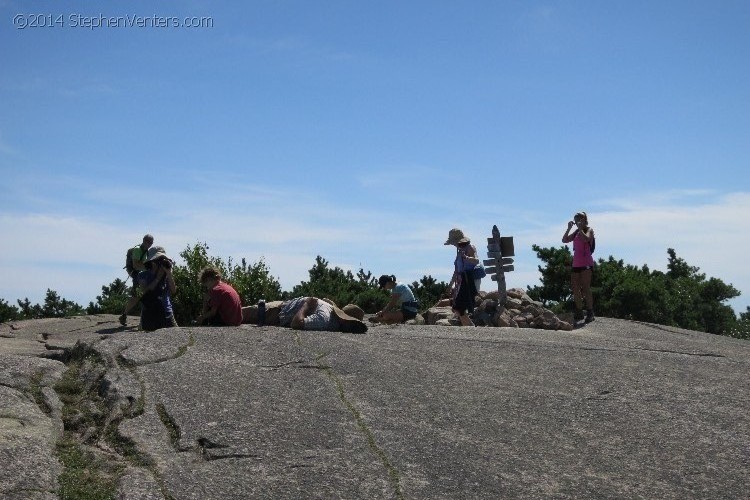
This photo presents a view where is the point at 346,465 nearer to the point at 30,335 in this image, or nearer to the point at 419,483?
the point at 419,483

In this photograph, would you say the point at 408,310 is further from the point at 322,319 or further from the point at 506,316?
the point at 322,319

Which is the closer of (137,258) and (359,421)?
(359,421)

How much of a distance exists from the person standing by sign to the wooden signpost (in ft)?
4.62

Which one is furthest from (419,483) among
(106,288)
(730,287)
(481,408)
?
(730,287)

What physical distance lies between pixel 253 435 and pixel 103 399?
1.55 m

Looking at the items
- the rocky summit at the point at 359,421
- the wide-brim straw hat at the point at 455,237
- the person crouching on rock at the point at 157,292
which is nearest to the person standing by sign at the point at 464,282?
the wide-brim straw hat at the point at 455,237

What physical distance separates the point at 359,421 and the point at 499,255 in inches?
347

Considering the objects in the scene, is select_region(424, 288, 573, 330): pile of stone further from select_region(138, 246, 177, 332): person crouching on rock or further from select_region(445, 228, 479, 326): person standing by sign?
select_region(138, 246, 177, 332): person crouching on rock

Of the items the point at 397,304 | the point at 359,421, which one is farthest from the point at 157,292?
the point at 359,421

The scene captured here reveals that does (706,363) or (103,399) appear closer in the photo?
(103,399)

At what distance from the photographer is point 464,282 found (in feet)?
45.9

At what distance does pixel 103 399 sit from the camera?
24.3 feet

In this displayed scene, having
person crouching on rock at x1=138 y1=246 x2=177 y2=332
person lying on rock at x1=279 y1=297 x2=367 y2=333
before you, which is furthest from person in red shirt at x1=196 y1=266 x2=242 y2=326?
person crouching on rock at x1=138 y1=246 x2=177 y2=332

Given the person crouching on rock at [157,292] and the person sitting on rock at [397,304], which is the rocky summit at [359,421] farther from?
the person sitting on rock at [397,304]
